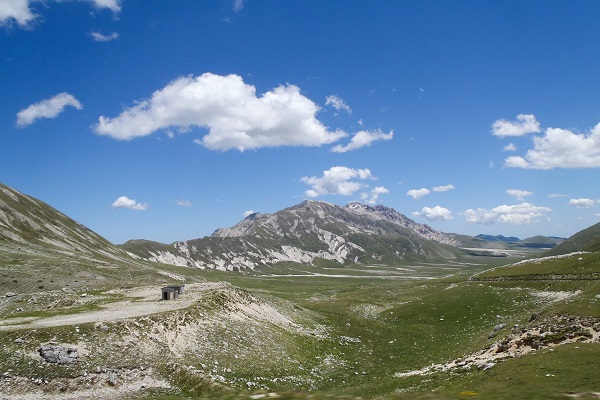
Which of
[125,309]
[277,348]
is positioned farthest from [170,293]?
[277,348]

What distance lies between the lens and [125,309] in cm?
5012

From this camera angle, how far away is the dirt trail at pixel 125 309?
4141 cm

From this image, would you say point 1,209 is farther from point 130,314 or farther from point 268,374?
point 268,374

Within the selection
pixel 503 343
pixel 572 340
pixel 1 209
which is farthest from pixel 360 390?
pixel 1 209

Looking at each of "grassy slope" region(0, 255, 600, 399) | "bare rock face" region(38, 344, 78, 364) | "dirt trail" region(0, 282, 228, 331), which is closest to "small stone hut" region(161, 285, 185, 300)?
"dirt trail" region(0, 282, 228, 331)

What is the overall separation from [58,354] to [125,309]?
15603 mm

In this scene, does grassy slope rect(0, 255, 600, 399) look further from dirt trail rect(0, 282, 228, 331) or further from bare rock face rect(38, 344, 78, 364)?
dirt trail rect(0, 282, 228, 331)

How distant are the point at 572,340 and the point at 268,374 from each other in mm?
29036

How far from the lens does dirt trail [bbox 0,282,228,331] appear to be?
4141 cm

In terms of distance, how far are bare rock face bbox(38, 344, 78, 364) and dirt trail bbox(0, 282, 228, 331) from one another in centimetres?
502

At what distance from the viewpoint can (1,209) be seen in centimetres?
15825

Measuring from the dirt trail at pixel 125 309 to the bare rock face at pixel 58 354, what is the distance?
502cm

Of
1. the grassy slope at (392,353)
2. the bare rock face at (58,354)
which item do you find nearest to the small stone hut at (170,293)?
the grassy slope at (392,353)

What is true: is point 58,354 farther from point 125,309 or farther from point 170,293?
point 170,293
